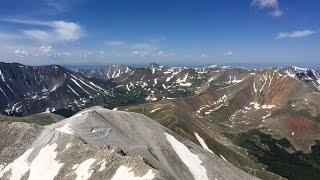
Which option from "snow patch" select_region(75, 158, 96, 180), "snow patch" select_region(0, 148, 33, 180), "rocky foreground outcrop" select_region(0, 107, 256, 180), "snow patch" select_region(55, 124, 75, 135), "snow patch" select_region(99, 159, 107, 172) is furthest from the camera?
"snow patch" select_region(55, 124, 75, 135)

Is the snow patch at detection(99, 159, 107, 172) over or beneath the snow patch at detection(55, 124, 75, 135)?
beneath

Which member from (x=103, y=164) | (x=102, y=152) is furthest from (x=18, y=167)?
(x=103, y=164)

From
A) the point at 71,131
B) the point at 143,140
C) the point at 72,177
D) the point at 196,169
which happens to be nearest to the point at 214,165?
the point at 196,169

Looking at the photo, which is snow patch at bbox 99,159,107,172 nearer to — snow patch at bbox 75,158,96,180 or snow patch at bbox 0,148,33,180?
snow patch at bbox 75,158,96,180

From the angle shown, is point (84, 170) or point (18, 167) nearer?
point (84, 170)

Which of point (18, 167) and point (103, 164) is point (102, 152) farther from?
point (18, 167)

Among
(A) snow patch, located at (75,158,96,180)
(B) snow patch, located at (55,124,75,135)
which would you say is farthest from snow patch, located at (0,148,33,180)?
(A) snow patch, located at (75,158,96,180)

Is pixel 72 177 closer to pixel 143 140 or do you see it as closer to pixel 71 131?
pixel 71 131

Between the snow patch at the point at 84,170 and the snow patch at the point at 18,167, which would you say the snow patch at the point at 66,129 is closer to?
the snow patch at the point at 18,167
